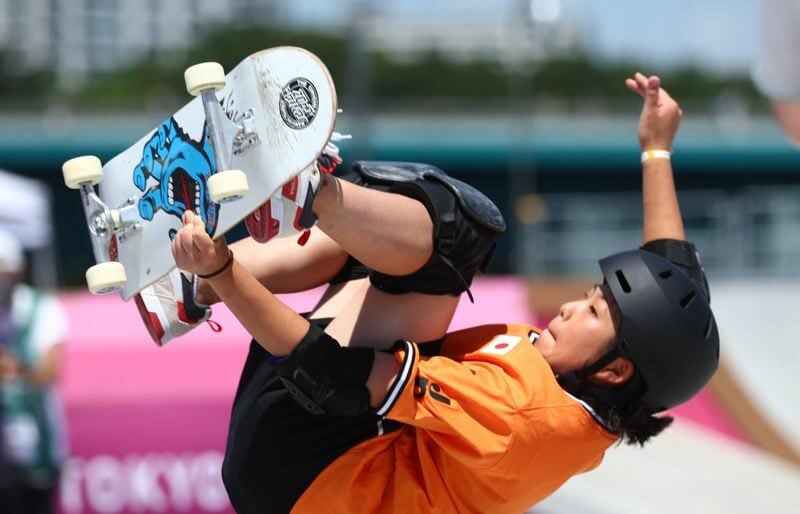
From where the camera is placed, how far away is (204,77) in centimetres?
233

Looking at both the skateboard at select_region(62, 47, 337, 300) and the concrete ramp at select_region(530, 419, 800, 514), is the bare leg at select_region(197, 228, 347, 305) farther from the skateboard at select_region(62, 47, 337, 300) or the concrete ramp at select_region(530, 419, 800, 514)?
the concrete ramp at select_region(530, 419, 800, 514)

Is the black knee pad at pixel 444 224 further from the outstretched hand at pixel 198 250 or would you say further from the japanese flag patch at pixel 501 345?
the outstretched hand at pixel 198 250

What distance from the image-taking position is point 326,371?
2.44 metres

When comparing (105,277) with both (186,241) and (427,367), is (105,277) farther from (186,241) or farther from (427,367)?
(427,367)

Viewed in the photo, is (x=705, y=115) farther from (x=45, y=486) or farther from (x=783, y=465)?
(x=45, y=486)

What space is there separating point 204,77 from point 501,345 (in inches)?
38.4

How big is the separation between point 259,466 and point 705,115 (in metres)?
42.0

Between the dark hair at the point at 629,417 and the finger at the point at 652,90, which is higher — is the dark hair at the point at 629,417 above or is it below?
below

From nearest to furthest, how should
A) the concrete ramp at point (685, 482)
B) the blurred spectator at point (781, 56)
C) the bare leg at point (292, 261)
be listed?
the blurred spectator at point (781, 56) < the bare leg at point (292, 261) < the concrete ramp at point (685, 482)

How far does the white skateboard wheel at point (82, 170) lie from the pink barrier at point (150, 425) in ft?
14.9

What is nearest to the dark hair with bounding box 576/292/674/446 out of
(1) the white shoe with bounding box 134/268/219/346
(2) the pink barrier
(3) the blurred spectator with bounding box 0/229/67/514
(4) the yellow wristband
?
(4) the yellow wristband

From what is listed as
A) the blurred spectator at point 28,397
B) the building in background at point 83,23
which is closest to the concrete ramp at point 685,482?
the blurred spectator at point 28,397

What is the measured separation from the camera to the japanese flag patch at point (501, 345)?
2.73m

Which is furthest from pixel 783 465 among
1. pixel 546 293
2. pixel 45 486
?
pixel 45 486
